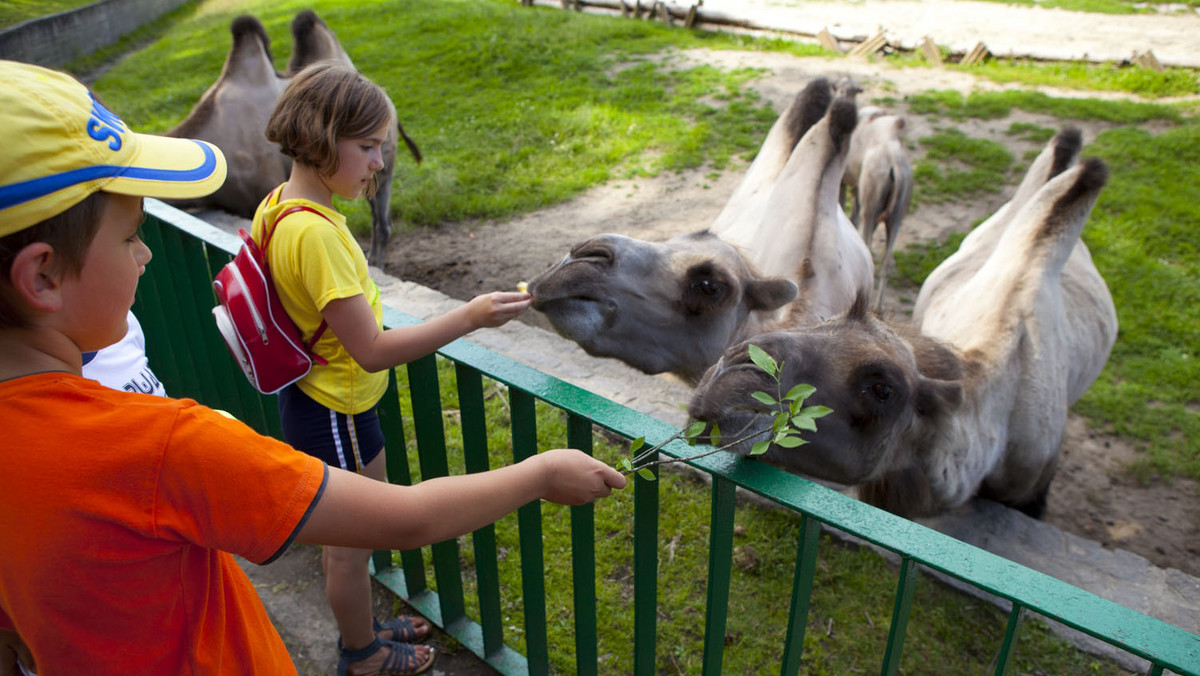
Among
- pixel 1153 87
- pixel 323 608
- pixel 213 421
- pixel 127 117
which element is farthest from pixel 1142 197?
pixel 127 117

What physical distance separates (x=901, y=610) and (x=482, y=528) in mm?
1296

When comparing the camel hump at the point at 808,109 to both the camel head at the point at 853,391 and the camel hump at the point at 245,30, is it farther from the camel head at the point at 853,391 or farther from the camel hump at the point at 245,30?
the camel hump at the point at 245,30

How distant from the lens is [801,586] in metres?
1.81

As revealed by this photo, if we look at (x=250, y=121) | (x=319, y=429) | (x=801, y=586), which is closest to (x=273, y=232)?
(x=319, y=429)

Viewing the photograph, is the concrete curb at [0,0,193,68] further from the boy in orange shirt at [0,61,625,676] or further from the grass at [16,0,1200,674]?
the boy in orange shirt at [0,61,625,676]

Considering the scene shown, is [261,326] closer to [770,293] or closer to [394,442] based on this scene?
[394,442]

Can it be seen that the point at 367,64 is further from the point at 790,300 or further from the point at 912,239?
the point at 790,300

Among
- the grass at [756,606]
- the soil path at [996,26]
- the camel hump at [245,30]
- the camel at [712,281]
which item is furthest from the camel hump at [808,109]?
the soil path at [996,26]

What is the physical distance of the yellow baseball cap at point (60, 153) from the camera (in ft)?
3.37

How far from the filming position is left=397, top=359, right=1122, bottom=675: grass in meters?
2.97

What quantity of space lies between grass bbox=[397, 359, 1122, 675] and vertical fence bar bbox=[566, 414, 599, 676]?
22.5 inches

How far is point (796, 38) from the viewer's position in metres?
14.2

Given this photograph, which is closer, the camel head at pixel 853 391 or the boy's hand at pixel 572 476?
the boy's hand at pixel 572 476

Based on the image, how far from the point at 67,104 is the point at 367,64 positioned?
13.9 meters
